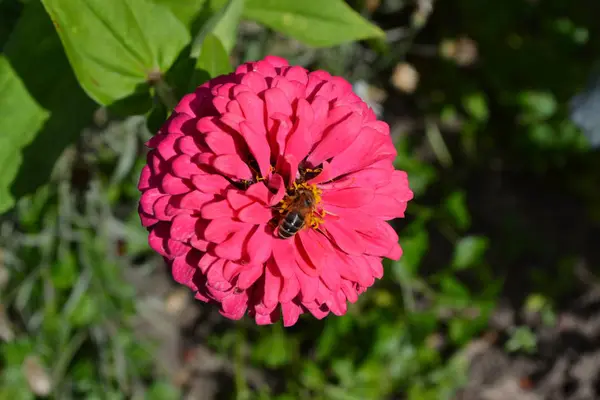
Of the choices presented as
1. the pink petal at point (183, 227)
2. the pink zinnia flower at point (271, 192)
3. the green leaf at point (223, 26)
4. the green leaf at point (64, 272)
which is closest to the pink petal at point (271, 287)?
the pink zinnia flower at point (271, 192)

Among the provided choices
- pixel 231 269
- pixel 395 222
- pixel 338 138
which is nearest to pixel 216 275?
pixel 231 269

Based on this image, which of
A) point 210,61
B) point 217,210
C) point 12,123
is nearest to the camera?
point 217,210

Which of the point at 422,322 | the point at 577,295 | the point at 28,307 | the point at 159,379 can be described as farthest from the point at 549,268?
the point at 28,307

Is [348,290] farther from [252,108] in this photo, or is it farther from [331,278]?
[252,108]

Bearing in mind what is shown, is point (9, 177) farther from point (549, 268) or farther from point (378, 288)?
point (549, 268)

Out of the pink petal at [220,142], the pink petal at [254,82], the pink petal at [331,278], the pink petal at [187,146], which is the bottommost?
the pink petal at [331,278]

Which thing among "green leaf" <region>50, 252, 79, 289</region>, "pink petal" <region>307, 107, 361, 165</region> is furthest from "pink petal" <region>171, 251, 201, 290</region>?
"green leaf" <region>50, 252, 79, 289</region>

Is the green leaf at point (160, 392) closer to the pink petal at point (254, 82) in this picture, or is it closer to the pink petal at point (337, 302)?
the pink petal at point (337, 302)

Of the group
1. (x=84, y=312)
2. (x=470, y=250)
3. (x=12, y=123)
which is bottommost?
(x=84, y=312)
